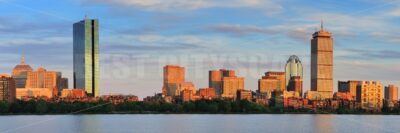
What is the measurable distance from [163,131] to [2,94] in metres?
133

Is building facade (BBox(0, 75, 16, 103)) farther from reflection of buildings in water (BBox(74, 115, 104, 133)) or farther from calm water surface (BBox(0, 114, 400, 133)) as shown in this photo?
reflection of buildings in water (BBox(74, 115, 104, 133))

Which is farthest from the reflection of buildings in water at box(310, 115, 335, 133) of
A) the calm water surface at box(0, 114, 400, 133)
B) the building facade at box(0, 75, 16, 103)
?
the building facade at box(0, 75, 16, 103)

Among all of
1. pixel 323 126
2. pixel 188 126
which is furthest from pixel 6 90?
pixel 323 126

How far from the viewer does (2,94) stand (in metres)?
188

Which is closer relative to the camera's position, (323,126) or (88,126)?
(88,126)

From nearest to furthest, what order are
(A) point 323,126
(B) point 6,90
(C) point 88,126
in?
(C) point 88,126, (A) point 323,126, (B) point 6,90

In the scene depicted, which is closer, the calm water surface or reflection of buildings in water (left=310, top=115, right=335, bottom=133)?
the calm water surface

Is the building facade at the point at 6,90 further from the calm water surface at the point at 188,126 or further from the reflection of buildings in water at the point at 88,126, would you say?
the reflection of buildings in water at the point at 88,126

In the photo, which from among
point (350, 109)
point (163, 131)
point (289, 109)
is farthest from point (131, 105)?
point (163, 131)

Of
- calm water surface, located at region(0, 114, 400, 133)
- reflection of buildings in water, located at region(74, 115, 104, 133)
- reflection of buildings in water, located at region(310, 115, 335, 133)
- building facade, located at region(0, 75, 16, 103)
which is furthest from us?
building facade, located at region(0, 75, 16, 103)

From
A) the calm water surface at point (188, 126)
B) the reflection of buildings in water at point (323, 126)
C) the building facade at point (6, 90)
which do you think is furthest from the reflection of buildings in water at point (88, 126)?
the building facade at point (6, 90)

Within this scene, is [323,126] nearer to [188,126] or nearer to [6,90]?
[188,126]

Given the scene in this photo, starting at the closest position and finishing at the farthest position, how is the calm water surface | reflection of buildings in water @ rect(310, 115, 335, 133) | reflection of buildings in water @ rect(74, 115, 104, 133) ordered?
1. reflection of buildings in water @ rect(74, 115, 104, 133)
2. the calm water surface
3. reflection of buildings in water @ rect(310, 115, 335, 133)

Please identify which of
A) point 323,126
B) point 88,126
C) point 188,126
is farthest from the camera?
point 323,126
